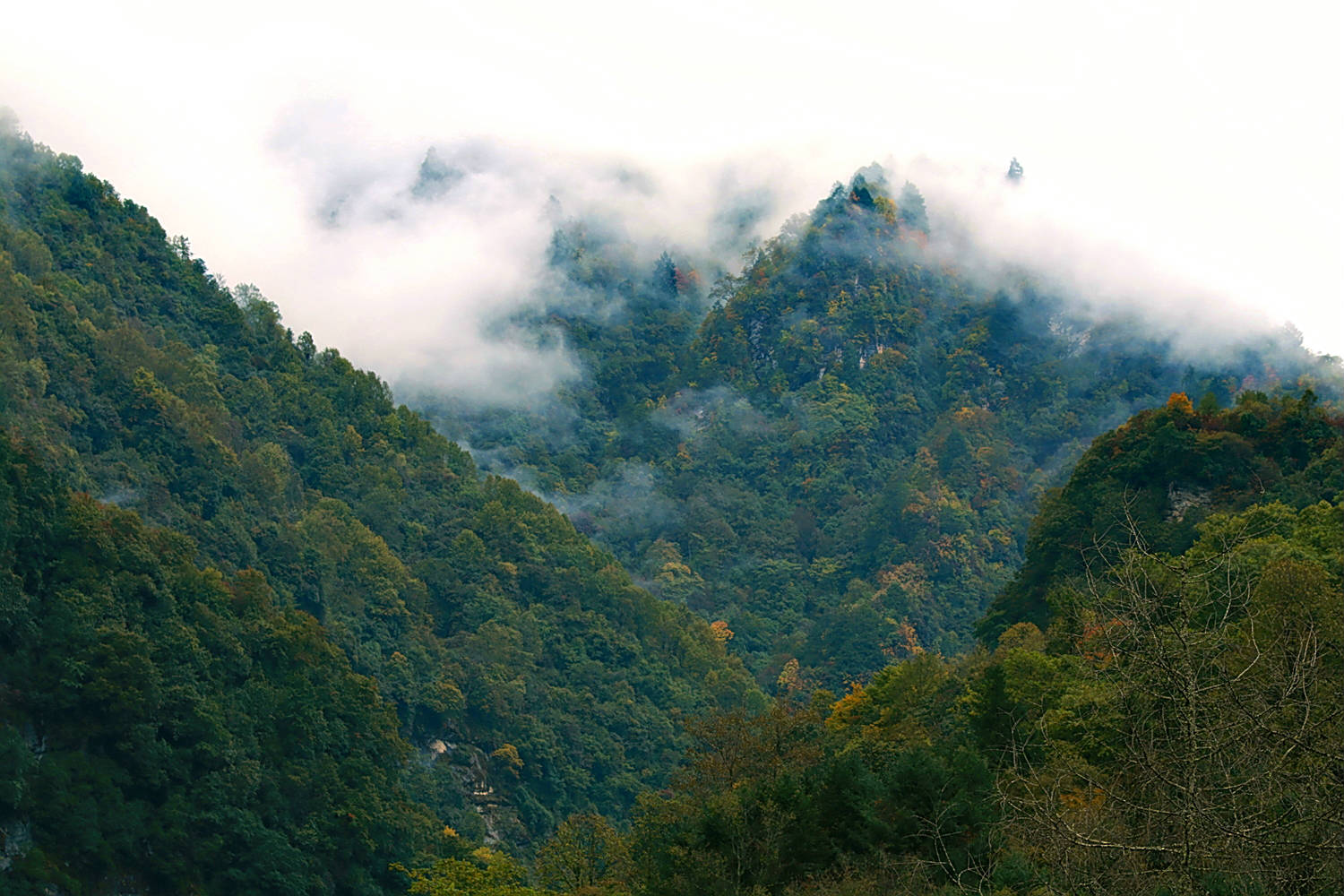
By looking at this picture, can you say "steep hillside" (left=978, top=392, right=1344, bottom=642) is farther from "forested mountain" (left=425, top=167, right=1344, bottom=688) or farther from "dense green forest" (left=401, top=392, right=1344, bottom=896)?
"forested mountain" (left=425, top=167, right=1344, bottom=688)

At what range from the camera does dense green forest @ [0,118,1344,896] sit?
71.3 feet

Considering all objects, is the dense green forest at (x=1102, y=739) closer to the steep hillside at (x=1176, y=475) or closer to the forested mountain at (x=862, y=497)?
the steep hillside at (x=1176, y=475)

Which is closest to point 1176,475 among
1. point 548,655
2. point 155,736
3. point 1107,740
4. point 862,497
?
point 1107,740

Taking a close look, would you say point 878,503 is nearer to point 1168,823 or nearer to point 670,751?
point 670,751

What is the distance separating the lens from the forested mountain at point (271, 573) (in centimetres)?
6788

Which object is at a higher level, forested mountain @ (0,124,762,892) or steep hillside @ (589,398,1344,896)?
forested mountain @ (0,124,762,892)

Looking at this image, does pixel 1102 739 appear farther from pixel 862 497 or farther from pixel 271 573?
pixel 862 497

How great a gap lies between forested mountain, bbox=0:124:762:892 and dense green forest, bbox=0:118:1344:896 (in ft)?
0.83

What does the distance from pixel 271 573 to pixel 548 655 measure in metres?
25.4

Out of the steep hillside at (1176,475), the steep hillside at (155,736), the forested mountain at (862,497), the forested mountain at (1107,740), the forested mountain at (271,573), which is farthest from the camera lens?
the forested mountain at (862,497)

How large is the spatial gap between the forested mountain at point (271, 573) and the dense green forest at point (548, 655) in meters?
0.25

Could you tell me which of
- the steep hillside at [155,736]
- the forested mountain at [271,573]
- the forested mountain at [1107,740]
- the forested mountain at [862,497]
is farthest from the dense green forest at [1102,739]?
the forested mountain at [862,497]

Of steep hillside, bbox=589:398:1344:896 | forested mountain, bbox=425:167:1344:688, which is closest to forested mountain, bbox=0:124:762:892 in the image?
forested mountain, bbox=425:167:1344:688

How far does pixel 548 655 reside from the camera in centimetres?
11562
